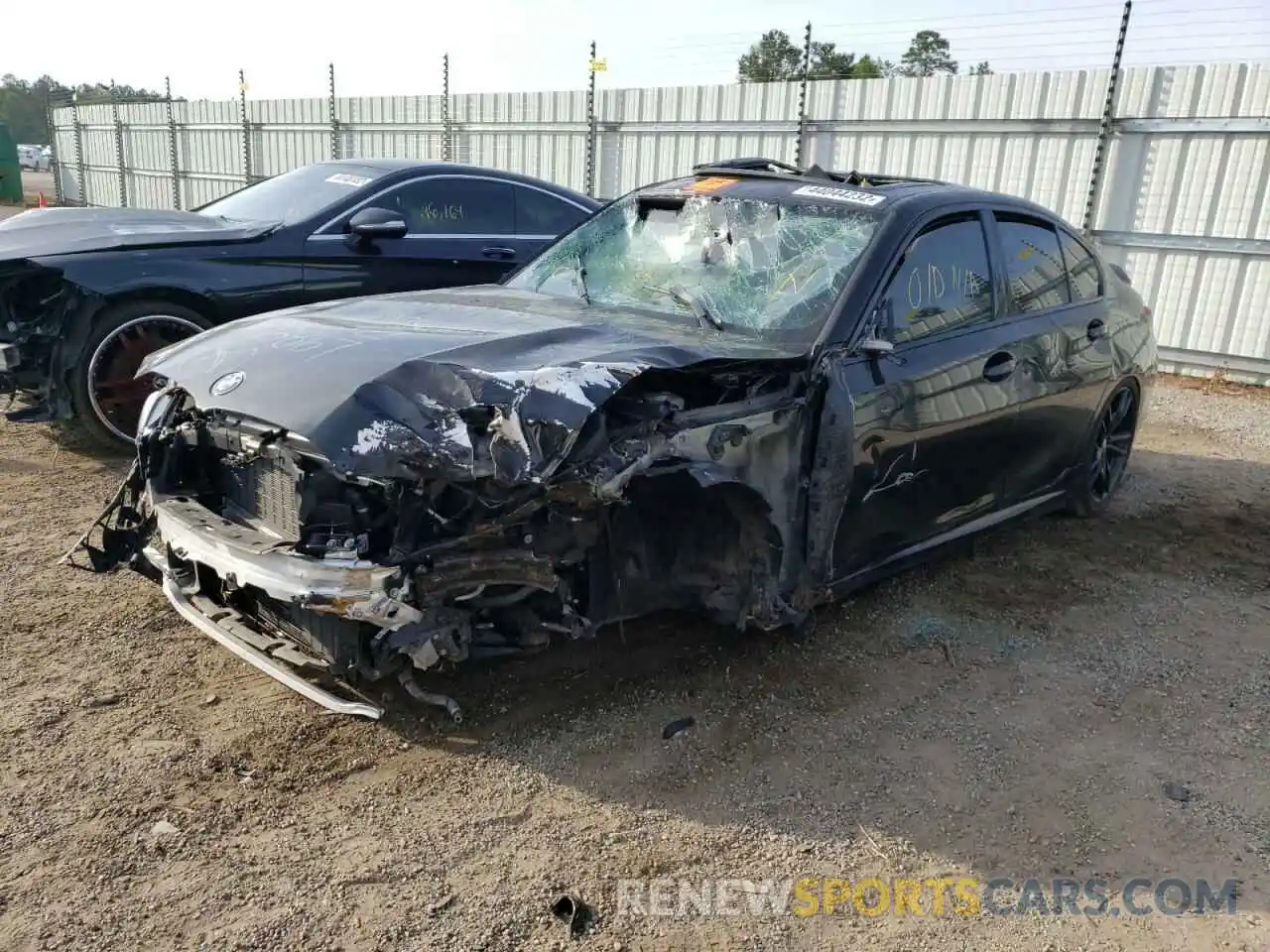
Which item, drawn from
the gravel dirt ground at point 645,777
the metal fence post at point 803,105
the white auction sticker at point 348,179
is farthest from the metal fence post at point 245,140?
the gravel dirt ground at point 645,777

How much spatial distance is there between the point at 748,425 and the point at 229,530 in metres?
1.69

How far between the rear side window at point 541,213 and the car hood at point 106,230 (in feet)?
5.79

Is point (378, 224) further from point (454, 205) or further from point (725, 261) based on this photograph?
point (725, 261)

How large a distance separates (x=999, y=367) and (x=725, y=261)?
1269mm

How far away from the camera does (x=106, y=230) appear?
20.0 feet

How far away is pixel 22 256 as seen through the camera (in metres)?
5.58

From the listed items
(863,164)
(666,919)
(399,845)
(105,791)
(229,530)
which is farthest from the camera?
(863,164)

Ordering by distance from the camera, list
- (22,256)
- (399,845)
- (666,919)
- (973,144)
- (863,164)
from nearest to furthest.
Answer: (666,919)
(399,845)
(22,256)
(973,144)
(863,164)

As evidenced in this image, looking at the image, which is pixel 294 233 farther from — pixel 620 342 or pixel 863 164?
pixel 863 164

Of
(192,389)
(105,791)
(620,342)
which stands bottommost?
(105,791)

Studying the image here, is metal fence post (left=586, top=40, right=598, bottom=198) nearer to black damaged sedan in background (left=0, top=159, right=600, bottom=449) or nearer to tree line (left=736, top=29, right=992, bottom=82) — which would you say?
tree line (left=736, top=29, right=992, bottom=82)

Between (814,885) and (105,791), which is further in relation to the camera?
(105,791)

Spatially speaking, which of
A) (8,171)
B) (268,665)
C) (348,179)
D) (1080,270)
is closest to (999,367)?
Result: (1080,270)

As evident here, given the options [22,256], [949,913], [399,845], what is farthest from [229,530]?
[22,256]
